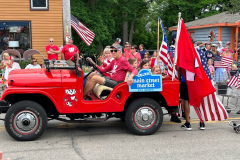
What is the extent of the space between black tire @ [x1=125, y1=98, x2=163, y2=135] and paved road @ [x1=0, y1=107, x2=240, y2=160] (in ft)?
0.53

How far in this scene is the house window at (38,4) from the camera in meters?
15.9

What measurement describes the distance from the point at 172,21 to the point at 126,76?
2673 centimetres

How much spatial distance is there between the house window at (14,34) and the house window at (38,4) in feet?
2.67

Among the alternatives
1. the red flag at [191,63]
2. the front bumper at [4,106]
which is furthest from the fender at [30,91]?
the red flag at [191,63]

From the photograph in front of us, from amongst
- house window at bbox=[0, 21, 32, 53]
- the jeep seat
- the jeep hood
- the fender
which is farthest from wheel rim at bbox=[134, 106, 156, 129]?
house window at bbox=[0, 21, 32, 53]

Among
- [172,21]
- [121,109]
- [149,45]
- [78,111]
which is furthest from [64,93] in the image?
[149,45]

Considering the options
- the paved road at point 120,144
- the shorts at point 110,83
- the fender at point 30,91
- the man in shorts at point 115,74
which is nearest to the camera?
the paved road at point 120,144

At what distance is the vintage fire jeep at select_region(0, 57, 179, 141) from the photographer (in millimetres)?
5738

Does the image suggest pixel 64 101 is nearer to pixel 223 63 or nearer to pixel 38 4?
pixel 223 63

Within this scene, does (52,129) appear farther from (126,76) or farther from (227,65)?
(227,65)

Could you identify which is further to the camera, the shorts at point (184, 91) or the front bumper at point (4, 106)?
the shorts at point (184, 91)

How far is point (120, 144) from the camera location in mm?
5793

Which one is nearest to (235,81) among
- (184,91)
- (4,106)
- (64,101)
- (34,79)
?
(184,91)

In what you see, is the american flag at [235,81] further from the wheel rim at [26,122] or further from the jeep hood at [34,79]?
the wheel rim at [26,122]
